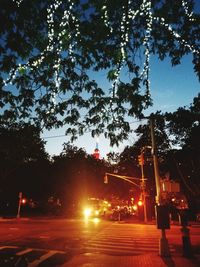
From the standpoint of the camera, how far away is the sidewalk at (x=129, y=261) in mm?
9992

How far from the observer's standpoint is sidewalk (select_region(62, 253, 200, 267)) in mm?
9992

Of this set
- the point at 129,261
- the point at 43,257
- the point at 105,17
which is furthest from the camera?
the point at 43,257

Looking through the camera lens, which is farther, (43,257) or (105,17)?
(43,257)

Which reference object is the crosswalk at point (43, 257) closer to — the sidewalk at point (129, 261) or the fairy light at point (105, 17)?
the sidewalk at point (129, 261)

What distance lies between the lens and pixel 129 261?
422 inches

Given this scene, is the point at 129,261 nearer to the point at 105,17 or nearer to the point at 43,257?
the point at 43,257

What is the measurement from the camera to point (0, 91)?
8445 millimetres

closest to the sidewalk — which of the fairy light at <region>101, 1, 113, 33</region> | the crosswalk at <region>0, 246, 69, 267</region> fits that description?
the crosswalk at <region>0, 246, 69, 267</region>

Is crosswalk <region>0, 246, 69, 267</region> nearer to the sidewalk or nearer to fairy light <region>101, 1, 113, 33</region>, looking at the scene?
the sidewalk

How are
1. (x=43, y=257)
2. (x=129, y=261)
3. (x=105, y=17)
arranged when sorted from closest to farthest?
(x=105, y=17) < (x=129, y=261) < (x=43, y=257)

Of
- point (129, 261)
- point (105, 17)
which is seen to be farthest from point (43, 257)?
point (105, 17)

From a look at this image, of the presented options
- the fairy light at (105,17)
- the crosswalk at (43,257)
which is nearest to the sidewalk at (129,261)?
the crosswalk at (43,257)

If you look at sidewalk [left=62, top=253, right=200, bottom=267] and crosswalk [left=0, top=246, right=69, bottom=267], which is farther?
crosswalk [left=0, top=246, right=69, bottom=267]

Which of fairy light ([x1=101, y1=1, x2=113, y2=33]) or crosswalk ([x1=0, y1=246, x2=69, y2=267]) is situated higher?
fairy light ([x1=101, y1=1, x2=113, y2=33])
